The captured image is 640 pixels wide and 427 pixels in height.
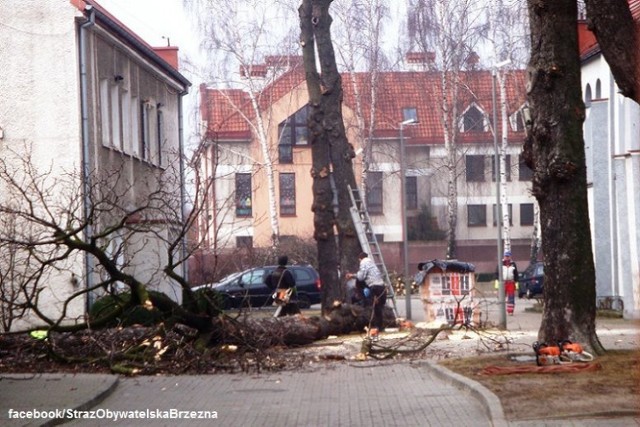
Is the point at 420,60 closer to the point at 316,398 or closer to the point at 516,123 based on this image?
the point at 516,123

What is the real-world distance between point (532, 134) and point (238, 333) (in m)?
5.68

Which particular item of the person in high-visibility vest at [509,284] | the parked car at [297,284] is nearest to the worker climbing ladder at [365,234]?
the person in high-visibility vest at [509,284]

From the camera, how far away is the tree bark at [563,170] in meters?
16.0

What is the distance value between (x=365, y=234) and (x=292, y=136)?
1365 inches

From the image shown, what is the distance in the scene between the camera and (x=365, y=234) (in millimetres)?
28484

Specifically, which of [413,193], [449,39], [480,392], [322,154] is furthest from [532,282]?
[480,392]

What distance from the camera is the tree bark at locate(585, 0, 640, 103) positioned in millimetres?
11836

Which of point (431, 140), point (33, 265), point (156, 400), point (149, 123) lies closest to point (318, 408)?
point (156, 400)

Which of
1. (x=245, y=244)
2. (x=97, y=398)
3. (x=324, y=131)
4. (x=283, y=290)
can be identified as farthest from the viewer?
(x=245, y=244)

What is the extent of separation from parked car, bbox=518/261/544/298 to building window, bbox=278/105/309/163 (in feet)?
52.3

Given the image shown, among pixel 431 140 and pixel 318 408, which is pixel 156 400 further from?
pixel 431 140

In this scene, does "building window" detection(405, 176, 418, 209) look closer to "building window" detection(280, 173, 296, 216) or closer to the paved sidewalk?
"building window" detection(280, 173, 296, 216)

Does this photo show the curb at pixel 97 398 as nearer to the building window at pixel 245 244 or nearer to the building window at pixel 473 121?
the building window at pixel 245 244

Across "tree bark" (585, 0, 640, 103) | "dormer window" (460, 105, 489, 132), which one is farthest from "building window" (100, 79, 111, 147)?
"dormer window" (460, 105, 489, 132)
